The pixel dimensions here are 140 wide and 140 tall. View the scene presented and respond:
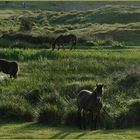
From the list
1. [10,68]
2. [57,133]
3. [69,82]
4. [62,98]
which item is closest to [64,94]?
[62,98]

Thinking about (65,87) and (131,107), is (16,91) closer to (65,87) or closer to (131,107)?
(65,87)

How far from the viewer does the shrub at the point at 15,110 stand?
20969 millimetres

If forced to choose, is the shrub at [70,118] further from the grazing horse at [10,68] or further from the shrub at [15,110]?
the grazing horse at [10,68]

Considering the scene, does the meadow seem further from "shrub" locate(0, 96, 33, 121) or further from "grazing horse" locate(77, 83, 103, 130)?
"grazing horse" locate(77, 83, 103, 130)

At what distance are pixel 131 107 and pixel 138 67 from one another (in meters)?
8.96

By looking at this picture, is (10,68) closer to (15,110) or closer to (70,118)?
(15,110)

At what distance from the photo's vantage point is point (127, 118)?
19.9 meters

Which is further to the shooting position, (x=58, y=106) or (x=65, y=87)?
(x=65, y=87)

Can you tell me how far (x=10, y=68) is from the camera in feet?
95.7

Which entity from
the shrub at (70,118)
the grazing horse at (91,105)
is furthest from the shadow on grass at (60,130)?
the grazing horse at (91,105)

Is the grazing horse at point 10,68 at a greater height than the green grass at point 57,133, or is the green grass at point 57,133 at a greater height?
the grazing horse at point 10,68

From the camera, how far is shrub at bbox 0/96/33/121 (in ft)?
68.8

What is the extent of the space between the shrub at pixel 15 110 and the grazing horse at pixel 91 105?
2342mm

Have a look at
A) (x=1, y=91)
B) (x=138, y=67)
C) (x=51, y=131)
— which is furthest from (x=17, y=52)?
(x=51, y=131)
